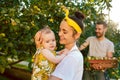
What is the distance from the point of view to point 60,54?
3125mm

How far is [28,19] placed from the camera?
6.58m

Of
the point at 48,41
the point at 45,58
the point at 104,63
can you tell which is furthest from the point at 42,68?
the point at 104,63

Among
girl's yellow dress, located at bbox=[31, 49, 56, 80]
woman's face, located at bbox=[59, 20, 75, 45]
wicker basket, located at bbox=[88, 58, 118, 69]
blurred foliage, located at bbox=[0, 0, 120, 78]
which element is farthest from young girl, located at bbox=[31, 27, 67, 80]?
wicker basket, located at bbox=[88, 58, 118, 69]

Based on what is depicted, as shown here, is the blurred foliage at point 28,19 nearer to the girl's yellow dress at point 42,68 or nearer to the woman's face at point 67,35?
the girl's yellow dress at point 42,68

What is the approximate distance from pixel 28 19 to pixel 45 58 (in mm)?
3450

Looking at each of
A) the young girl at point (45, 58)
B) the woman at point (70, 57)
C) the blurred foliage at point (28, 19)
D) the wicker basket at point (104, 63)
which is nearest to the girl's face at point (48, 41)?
the young girl at point (45, 58)

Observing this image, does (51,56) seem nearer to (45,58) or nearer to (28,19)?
(45,58)

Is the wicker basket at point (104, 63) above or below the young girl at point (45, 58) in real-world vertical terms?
below

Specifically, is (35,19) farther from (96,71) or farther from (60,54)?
(60,54)

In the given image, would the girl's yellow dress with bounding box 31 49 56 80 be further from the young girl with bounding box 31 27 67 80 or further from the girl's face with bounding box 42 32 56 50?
the girl's face with bounding box 42 32 56 50

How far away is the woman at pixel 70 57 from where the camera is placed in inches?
107

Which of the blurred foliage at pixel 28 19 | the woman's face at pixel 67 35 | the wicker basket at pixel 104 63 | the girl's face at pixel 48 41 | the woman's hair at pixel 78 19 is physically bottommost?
the wicker basket at pixel 104 63

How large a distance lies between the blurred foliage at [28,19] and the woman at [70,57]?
285 centimetres

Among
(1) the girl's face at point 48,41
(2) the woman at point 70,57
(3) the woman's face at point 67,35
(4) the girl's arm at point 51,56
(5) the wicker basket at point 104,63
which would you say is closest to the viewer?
(2) the woman at point 70,57
